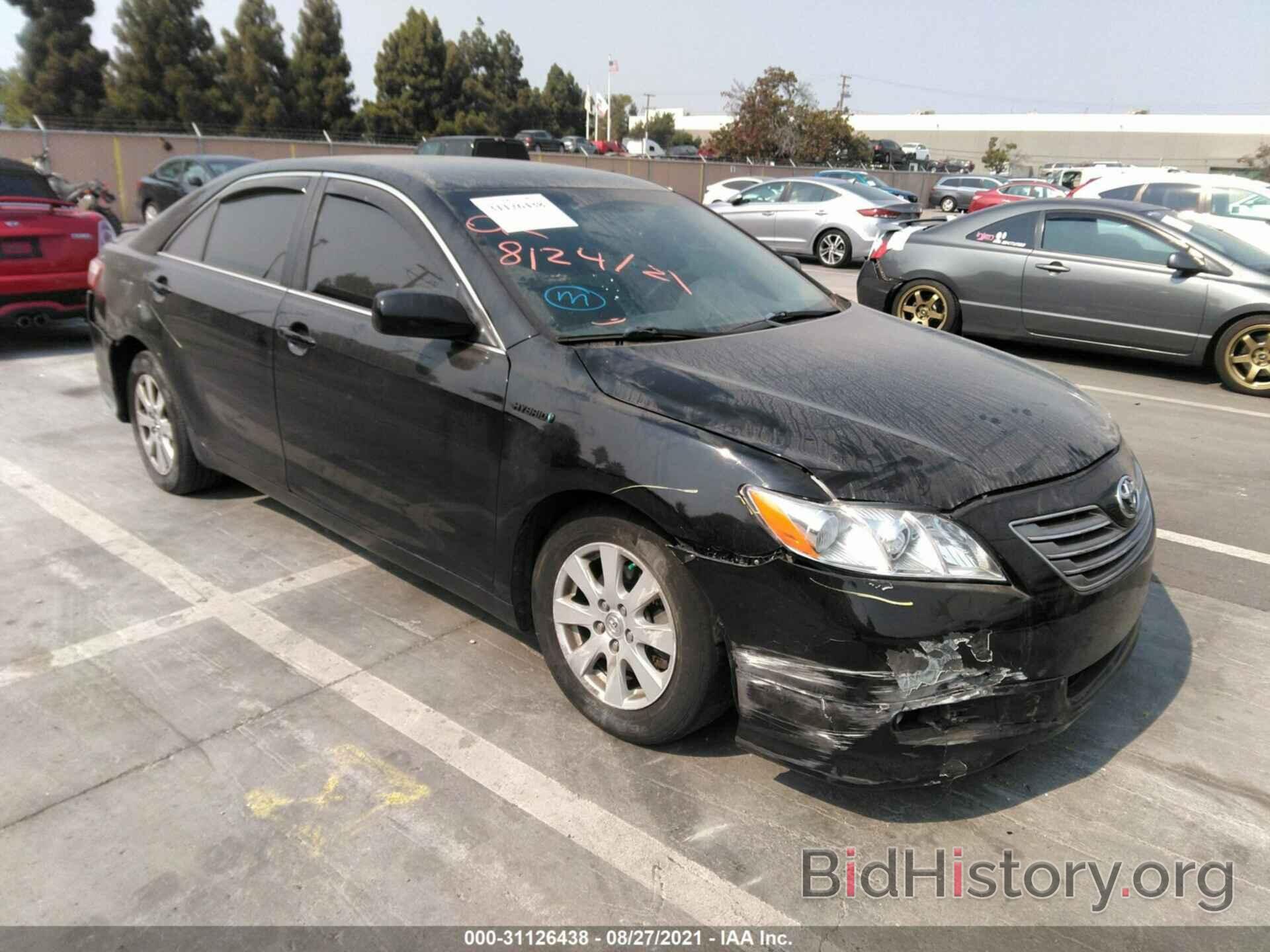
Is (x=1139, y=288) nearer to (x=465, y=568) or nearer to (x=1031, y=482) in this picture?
(x=1031, y=482)

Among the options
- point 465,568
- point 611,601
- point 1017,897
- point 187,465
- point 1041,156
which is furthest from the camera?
point 1041,156

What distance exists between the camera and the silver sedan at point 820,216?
52.3 feet

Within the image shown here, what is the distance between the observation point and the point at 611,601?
2.76m

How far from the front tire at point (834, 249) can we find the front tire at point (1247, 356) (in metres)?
8.88

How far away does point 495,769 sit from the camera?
277 cm

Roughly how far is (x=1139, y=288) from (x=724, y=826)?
7.24m

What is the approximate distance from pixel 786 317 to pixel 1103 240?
600cm

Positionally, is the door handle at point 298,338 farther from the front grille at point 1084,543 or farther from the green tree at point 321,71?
the green tree at point 321,71

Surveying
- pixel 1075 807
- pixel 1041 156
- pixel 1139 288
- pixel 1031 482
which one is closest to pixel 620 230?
pixel 1031 482

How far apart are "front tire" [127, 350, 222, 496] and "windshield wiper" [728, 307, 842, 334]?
2.83 m

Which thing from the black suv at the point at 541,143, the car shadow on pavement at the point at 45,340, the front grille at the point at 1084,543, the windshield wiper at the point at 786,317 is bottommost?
the car shadow on pavement at the point at 45,340

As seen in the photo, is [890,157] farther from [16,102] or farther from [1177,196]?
[16,102]

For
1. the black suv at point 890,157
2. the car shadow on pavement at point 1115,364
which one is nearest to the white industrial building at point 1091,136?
the black suv at point 890,157

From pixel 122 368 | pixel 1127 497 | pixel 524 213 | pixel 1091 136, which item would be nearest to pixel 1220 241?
pixel 1127 497
